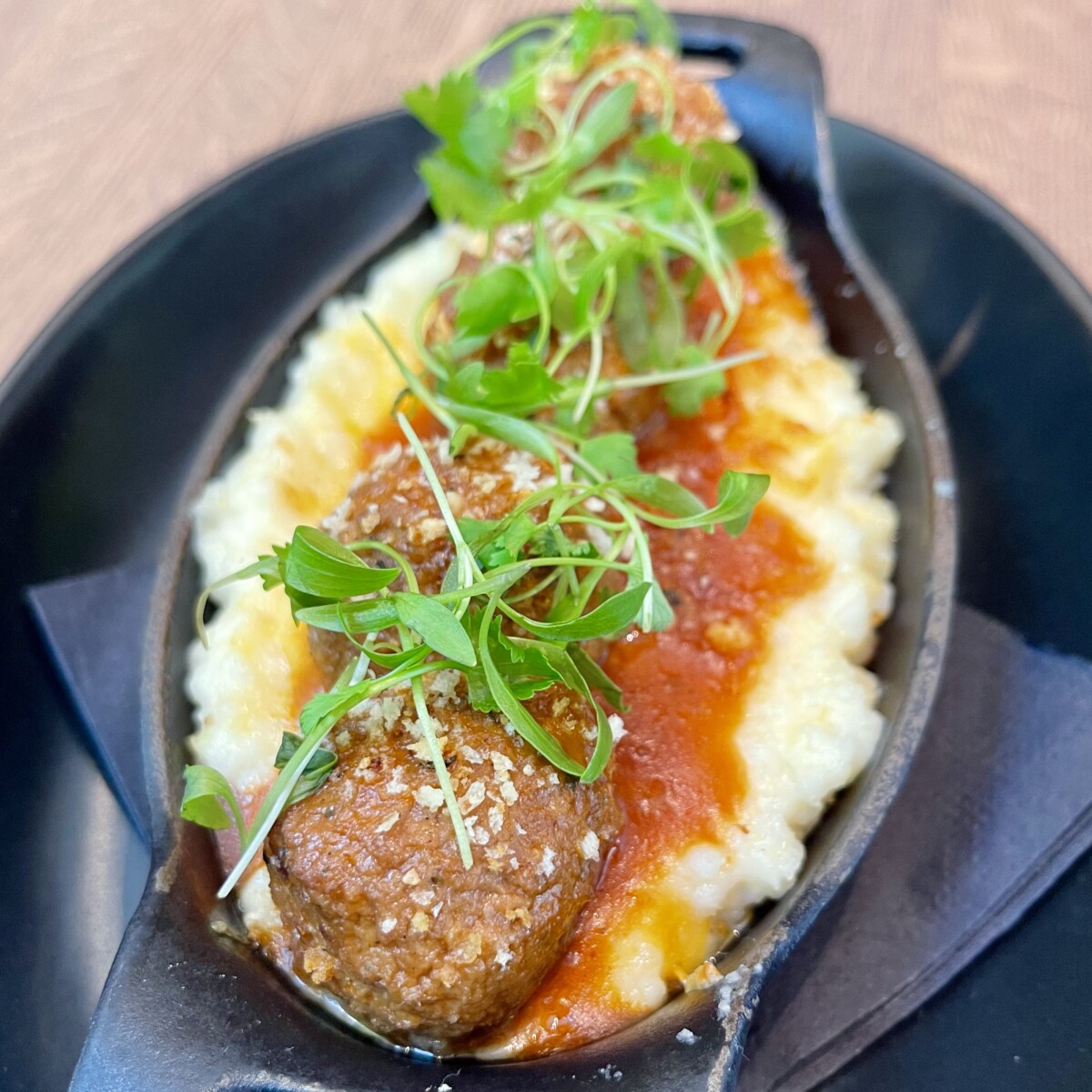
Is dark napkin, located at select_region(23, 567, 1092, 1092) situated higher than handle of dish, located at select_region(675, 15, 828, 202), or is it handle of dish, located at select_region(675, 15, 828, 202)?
handle of dish, located at select_region(675, 15, 828, 202)

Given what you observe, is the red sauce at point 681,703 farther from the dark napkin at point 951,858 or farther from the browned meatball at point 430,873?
the dark napkin at point 951,858

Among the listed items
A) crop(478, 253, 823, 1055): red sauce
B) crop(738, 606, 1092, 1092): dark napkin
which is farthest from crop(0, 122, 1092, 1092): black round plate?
crop(478, 253, 823, 1055): red sauce

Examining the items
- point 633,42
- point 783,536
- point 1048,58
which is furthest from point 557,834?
point 1048,58

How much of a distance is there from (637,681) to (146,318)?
177 centimetres

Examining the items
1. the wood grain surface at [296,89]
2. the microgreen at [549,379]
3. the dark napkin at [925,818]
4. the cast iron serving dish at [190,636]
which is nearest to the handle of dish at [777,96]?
the cast iron serving dish at [190,636]

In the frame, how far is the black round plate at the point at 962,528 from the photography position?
1.66 m

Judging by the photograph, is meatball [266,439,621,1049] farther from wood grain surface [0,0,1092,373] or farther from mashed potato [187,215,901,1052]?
wood grain surface [0,0,1092,373]

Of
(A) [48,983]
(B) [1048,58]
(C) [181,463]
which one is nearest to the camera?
(A) [48,983]

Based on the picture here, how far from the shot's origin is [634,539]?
1572 mm

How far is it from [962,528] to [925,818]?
83 centimetres

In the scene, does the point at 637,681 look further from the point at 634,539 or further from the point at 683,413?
the point at 683,413

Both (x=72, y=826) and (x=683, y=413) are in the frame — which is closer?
(x=72, y=826)

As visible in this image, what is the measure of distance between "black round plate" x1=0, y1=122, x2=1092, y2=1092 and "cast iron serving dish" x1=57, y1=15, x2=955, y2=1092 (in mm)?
113

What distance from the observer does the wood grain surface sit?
10.2 ft
